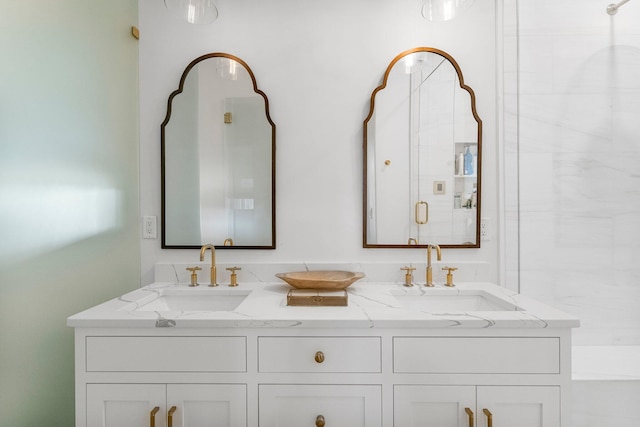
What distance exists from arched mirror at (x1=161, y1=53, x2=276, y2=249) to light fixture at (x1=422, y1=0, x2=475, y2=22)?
855mm

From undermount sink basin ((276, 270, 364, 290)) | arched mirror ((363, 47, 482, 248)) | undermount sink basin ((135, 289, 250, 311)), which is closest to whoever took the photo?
undermount sink basin ((276, 270, 364, 290))

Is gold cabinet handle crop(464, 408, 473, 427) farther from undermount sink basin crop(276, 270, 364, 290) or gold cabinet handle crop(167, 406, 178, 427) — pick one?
gold cabinet handle crop(167, 406, 178, 427)

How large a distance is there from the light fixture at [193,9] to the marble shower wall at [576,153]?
1.48 m

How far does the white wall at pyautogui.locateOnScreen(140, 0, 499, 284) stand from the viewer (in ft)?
5.97

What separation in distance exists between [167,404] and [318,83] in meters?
1.57

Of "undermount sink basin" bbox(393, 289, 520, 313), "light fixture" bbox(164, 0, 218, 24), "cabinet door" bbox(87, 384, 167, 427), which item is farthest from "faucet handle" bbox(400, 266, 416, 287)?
"light fixture" bbox(164, 0, 218, 24)

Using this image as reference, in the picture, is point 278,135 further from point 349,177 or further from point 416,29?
point 416,29

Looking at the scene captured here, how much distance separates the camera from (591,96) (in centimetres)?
181

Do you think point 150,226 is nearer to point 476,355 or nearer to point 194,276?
point 194,276

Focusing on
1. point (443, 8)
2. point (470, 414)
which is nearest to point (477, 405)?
point (470, 414)

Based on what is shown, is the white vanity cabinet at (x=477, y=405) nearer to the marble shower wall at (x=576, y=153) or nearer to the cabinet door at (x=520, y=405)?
the cabinet door at (x=520, y=405)

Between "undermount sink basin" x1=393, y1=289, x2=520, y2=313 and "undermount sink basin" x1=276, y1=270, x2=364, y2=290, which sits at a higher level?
"undermount sink basin" x1=276, y1=270, x2=364, y2=290

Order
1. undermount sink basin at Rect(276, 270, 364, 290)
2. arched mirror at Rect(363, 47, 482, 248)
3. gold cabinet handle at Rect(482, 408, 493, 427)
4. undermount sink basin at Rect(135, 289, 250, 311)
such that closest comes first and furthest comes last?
gold cabinet handle at Rect(482, 408, 493, 427)
undermount sink basin at Rect(276, 270, 364, 290)
undermount sink basin at Rect(135, 289, 250, 311)
arched mirror at Rect(363, 47, 482, 248)

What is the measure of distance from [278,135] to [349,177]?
0.43 m
